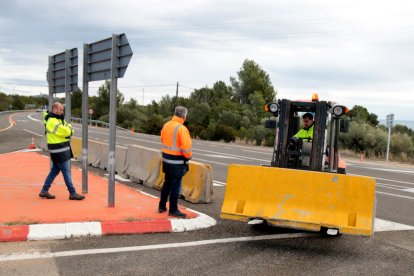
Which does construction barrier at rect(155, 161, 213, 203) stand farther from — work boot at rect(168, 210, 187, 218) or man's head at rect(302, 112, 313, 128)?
man's head at rect(302, 112, 313, 128)

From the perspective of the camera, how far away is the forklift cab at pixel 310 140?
24.2 feet

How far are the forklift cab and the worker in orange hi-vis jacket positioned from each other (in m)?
1.45

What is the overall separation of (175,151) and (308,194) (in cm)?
227

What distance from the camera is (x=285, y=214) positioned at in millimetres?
6543

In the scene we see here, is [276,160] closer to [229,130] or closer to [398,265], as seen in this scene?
[398,265]

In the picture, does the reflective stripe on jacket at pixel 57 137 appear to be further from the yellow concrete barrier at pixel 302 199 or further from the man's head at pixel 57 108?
the yellow concrete barrier at pixel 302 199

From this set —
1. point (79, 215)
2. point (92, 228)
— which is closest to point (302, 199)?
point (92, 228)

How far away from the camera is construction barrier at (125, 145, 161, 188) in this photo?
11.4m

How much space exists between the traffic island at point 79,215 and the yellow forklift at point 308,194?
116cm

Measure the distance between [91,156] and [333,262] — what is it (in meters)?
11.4

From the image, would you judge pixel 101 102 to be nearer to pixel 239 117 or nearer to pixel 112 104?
pixel 239 117

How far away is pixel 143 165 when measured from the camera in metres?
12.0

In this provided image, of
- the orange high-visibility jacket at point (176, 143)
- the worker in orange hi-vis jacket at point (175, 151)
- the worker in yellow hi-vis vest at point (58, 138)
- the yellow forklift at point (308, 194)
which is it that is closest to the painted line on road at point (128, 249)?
the yellow forklift at point (308, 194)

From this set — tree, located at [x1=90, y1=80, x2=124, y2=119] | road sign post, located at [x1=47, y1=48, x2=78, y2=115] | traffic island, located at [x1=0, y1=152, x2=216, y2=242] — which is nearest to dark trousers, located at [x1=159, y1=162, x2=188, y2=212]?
traffic island, located at [x1=0, y1=152, x2=216, y2=242]
